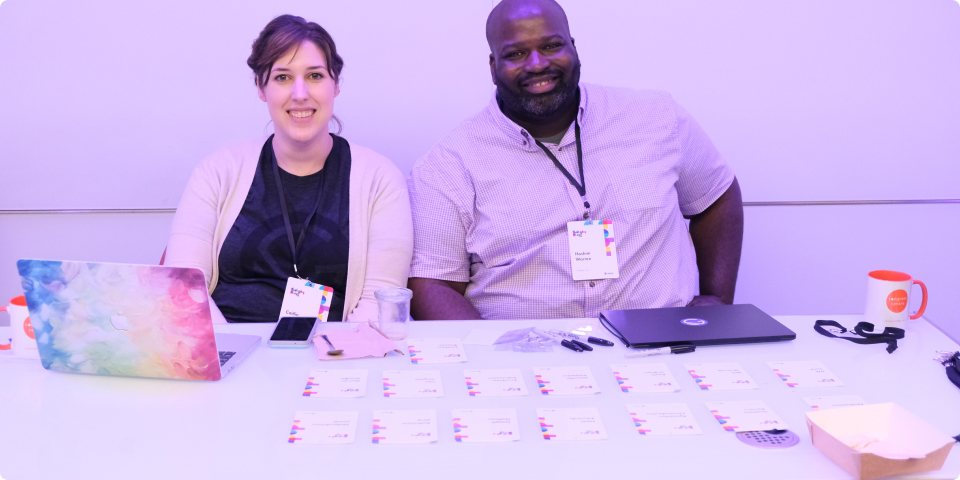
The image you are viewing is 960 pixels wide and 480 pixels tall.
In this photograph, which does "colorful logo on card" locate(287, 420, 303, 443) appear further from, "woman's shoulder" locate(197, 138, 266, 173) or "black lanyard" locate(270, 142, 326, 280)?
"woman's shoulder" locate(197, 138, 266, 173)

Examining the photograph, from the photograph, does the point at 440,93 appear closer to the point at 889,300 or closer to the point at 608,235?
the point at 608,235

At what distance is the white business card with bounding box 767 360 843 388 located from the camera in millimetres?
1303

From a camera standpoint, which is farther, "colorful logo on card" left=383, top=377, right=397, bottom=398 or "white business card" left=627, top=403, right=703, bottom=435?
"colorful logo on card" left=383, top=377, right=397, bottom=398

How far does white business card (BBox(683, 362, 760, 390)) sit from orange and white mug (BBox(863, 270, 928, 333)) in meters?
0.43

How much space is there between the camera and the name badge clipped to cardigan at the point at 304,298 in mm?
1967

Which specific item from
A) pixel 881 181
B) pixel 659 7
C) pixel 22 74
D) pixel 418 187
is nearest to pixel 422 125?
pixel 418 187

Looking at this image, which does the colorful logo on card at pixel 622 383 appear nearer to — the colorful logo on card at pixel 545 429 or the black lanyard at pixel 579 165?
the colorful logo on card at pixel 545 429

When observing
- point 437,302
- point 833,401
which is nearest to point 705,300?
point 437,302

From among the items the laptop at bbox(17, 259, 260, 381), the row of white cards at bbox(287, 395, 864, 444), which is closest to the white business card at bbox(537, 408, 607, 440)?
the row of white cards at bbox(287, 395, 864, 444)

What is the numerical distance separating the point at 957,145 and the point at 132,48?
321 cm

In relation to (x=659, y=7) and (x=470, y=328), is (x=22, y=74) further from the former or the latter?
(x=659, y=7)

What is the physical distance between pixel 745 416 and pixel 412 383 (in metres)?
0.57

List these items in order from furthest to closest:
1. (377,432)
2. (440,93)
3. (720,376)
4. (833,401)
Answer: (440,93) → (720,376) → (833,401) → (377,432)

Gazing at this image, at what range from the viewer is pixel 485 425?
44.9 inches
